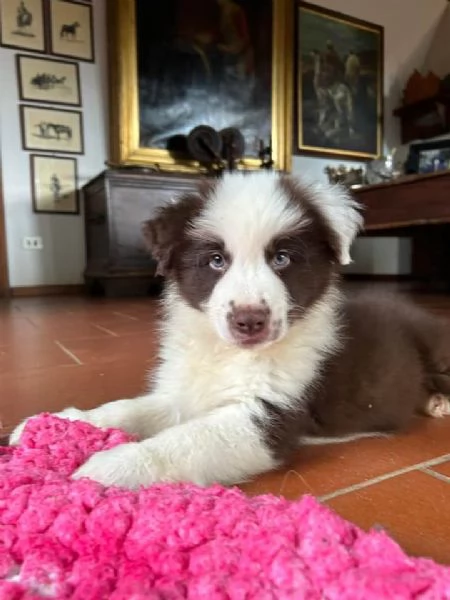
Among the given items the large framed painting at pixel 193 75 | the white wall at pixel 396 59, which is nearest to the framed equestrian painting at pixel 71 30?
the large framed painting at pixel 193 75

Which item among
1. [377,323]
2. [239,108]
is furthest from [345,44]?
[377,323]

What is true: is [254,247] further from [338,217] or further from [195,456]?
[195,456]

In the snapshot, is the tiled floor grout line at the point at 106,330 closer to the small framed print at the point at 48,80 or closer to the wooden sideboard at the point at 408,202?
the wooden sideboard at the point at 408,202

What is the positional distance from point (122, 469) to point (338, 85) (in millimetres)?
7345

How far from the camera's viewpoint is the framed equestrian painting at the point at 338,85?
718 cm

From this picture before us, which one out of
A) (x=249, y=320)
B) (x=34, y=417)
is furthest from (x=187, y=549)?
(x=34, y=417)

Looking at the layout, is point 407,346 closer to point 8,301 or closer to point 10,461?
point 10,461

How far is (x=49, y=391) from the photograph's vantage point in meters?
1.81

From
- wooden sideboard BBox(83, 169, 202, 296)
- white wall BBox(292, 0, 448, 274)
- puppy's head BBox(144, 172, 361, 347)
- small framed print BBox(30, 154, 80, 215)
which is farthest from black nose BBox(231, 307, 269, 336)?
white wall BBox(292, 0, 448, 274)

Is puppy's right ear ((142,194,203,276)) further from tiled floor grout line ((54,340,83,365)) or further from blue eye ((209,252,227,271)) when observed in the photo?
tiled floor grout line ((54,340,83,365))

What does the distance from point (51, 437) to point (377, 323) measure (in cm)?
92

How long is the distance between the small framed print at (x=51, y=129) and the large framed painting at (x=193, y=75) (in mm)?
385

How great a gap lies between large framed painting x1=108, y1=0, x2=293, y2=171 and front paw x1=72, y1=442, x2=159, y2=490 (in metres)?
5.37

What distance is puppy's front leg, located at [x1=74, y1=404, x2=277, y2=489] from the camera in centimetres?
99
